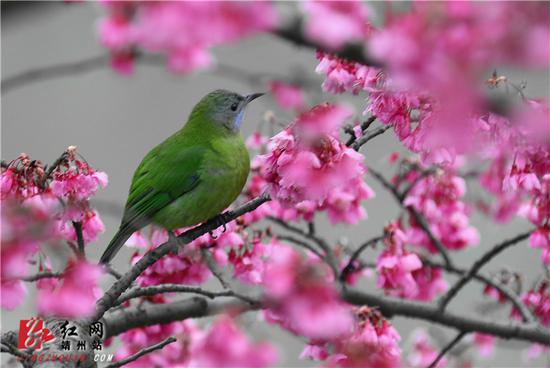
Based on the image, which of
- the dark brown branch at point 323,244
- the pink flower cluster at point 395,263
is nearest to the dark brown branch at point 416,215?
the pink flower cluster at point 395,263

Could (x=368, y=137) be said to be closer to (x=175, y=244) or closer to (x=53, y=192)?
(x=175, y=244)

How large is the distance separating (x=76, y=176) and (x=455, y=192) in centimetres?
196

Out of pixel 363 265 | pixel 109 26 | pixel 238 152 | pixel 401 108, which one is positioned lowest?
pixel 109 26

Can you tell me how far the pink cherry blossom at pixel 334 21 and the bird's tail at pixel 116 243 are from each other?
1647 mm

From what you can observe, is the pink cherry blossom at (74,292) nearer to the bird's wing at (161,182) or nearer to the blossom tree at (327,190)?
the blossom tree at (327,190)

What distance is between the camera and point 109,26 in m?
1.61

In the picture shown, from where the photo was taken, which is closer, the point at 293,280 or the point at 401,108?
the point at 293,280

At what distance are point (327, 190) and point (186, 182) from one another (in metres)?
1.01

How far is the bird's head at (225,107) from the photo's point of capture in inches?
128

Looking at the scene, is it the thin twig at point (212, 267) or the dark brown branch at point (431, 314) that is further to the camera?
the dark brown branch at point (431, 314)

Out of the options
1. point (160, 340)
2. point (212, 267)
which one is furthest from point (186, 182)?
point (160, 340)

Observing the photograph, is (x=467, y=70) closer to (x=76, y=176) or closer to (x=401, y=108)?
(x=401, y=108)

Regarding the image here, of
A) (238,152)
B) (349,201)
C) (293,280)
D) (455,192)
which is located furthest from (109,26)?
(455,192)

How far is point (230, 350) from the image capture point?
4.66ft
